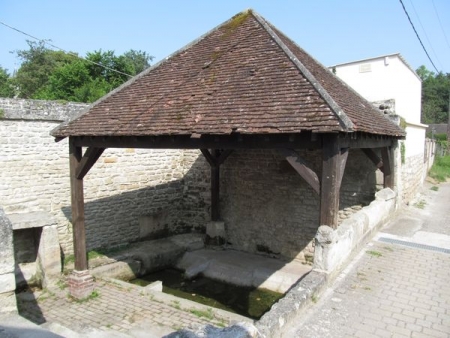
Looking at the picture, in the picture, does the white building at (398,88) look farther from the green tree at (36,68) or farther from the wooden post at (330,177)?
the green tree at (36,68)

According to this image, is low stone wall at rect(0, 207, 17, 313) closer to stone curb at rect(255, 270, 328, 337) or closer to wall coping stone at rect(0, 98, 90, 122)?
stone curb at rect(255, 270, 328, 337)

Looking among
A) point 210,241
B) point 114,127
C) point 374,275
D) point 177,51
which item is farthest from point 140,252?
point 374,275

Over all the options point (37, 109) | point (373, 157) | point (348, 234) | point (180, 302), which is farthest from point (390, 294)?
point (37, 109)

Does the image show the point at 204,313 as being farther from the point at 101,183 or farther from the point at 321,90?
the point at 101,183

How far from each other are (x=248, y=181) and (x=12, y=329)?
697 centimetres

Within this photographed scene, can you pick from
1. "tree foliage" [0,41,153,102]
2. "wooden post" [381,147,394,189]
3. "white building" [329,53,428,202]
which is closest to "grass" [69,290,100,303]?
"wooden post" [381,147,394,189]

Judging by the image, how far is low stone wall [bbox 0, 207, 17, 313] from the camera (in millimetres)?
3104

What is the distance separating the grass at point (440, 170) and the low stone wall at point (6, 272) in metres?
17.6

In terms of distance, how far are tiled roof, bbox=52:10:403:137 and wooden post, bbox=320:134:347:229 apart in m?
0.33

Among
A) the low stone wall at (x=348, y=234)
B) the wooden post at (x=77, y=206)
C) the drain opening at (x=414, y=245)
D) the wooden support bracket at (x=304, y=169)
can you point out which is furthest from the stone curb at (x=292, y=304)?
the wooden post at (x=77, y=206)

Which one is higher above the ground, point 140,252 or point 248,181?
point 248,181

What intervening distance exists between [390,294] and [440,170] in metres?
16.6

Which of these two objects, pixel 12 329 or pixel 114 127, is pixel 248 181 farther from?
pixel 12 329

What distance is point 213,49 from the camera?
7.07 m
